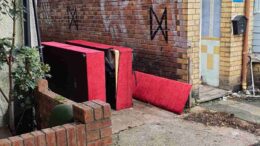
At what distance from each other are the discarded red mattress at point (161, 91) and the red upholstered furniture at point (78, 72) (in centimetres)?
89

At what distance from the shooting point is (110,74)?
5.63 meters

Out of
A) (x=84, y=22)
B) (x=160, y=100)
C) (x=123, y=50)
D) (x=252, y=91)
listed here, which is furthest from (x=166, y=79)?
(x=84, y=22)

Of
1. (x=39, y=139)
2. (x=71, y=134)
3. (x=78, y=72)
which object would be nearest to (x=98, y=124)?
(x=71, y=134)

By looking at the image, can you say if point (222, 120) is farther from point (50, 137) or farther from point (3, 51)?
point (3, 51)

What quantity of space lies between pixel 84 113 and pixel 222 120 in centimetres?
273

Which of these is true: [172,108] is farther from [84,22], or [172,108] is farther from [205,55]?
[84,22]

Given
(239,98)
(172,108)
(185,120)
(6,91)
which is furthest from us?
(239,98)

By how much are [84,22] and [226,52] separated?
11.6 feet

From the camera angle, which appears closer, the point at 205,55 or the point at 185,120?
the point at 185,120

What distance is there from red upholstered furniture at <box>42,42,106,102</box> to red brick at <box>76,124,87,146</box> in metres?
2.27

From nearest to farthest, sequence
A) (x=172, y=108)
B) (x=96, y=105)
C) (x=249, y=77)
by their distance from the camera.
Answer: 1. (x=96, y=105)
2. (x=172, y=108)
3. (x=249, y=77)

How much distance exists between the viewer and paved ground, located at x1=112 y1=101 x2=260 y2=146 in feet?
14.2

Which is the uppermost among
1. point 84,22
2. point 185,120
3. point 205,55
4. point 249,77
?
point 84,22

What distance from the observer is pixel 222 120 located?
201 inches
